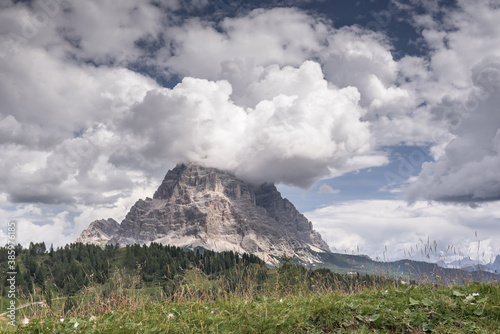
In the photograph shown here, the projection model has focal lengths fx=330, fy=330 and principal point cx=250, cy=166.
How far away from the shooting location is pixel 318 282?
1330 cm

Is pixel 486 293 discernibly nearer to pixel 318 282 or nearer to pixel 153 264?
pixel 318 282

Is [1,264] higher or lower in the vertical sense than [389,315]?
lower

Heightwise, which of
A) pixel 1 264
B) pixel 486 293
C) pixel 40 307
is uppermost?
pixel 486 293

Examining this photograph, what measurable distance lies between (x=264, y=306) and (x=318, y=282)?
483cm

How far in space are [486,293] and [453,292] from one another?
1.19 metres

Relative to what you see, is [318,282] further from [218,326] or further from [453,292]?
[218,326]

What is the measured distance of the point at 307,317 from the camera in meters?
8.57

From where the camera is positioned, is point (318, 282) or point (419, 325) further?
point (318, 282)

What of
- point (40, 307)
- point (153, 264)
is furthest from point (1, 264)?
point (40, 307)

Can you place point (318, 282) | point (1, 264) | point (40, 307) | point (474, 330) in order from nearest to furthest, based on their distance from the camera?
point (474, 330) < point (40, 307) < point (318, 282) < point (1, 264)

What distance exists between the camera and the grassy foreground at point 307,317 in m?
8.01

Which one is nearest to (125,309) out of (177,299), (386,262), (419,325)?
(177,299)

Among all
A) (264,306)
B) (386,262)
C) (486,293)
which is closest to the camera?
(264,306)

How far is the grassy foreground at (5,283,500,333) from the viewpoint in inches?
315
